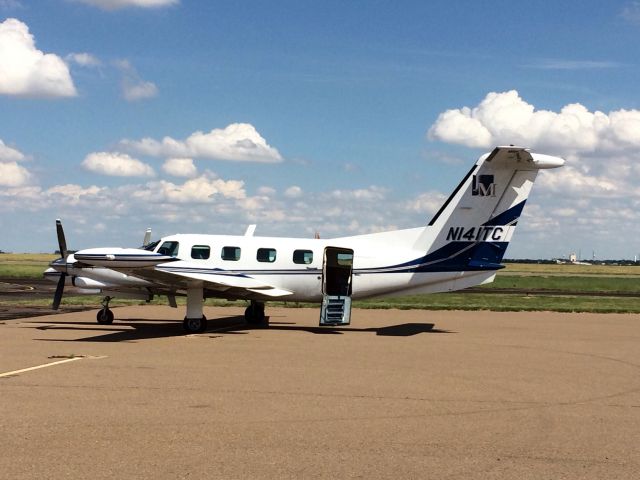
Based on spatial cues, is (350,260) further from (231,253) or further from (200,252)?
(200,252)

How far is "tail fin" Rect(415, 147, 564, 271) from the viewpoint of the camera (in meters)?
20.6

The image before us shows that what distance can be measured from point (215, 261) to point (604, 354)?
1147 centimetres

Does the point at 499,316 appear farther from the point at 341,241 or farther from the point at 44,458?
the point at 44,458

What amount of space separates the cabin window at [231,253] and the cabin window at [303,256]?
179 cm

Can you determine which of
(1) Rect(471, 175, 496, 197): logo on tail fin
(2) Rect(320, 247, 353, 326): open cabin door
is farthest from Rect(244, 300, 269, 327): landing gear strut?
(1) Rect(471, 175, 496, 197): logo on tail fin

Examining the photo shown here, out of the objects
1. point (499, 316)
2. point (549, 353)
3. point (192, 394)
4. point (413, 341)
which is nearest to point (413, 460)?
point (192, 394)

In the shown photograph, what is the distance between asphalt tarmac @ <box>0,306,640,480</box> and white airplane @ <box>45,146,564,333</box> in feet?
6.76

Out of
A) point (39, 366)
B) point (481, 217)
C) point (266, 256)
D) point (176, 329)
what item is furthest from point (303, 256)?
point (39, 366)

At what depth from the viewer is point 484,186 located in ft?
68.4

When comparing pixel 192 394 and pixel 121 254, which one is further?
pixel 121 254

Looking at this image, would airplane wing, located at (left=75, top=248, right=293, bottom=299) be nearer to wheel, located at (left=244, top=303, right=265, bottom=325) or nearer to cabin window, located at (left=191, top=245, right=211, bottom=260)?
cabin window, located at (left=191, top=245, right=211, bottom=260)

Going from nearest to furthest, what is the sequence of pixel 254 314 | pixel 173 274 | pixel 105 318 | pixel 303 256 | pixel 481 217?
1. pixel 173 274
2. pixel 481 217
3. pixel 303 256
4. pixel 105 318
5. pixel 254 314

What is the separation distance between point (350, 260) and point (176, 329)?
233 inches

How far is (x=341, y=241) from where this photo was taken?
2191 centimetres
